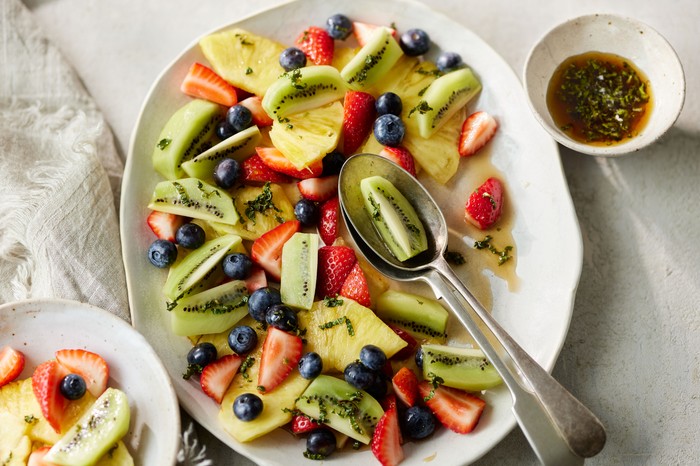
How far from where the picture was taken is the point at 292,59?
228cm

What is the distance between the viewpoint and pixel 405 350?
2.14 meters

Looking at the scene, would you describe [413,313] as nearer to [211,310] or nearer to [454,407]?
[454,407]

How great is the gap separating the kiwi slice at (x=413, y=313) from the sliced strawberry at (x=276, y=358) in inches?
11.3

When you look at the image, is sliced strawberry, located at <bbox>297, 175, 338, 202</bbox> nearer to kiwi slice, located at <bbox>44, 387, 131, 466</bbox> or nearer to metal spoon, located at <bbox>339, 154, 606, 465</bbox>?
metal spoon, located at <bbox>339, 154, 606, 465</bbox>

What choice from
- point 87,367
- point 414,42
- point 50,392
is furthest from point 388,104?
point 50,392

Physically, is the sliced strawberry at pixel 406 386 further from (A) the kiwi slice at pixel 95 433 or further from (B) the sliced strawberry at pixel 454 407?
(A) the kiwi slice at pixel 95 433

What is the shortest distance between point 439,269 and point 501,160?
0.45 metres

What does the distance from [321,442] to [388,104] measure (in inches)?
40.5

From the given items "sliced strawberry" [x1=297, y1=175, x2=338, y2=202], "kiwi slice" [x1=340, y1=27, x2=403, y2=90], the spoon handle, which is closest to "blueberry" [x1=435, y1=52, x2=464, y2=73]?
"kiwi slice" [x1=340, y1=27, x2=403, y2=90]

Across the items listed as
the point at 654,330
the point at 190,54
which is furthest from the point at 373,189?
the point at 654,330

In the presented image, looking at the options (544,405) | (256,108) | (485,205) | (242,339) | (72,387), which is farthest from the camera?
(256,108)

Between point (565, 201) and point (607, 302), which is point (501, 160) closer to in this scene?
point (565, 201)

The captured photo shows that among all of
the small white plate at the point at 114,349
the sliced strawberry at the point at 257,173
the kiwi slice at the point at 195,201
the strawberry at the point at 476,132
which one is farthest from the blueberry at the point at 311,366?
the strawberry at the point at 476,132

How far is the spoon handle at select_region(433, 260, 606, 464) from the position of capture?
1.83 metres
